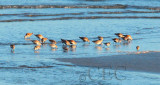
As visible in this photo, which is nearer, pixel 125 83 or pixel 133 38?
pixel 125 83

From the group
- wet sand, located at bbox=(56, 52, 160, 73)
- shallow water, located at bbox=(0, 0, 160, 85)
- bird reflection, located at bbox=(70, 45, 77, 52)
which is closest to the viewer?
shallow water, located at bbox=(0, 0, 160, 85)

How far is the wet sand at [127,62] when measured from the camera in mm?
12434

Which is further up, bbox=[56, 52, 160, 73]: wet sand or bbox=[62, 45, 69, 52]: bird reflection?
bbox=[56, 52, 160, 73]: wet sand

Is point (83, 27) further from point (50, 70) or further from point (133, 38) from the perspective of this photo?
point (50, 70)

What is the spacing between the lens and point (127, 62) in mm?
13297

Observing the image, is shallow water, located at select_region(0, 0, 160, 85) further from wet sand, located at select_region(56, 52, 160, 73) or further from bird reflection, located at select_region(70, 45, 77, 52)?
wet sand, located at select_region(56, 52, 160, 73)

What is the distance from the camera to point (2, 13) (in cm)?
3288

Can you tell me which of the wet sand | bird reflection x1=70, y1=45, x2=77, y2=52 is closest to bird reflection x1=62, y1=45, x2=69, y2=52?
bird reflection x1=70, y1=45, x2=77, y2=52

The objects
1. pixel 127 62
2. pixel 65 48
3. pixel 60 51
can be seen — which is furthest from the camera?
pixel 65 48

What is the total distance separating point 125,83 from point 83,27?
42.7 feet

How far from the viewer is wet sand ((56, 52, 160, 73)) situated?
40.8 feet

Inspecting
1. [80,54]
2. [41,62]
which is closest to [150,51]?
[80,54]

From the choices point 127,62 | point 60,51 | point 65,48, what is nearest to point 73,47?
point 65,48

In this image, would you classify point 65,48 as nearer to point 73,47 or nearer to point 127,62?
→ point 73,47
